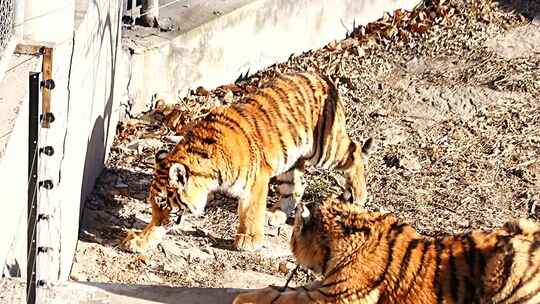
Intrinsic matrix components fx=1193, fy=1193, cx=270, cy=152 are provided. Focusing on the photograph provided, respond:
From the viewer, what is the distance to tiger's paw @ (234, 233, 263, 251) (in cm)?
671

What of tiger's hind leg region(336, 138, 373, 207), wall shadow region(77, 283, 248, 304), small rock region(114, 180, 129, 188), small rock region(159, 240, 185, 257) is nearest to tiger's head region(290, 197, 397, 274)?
wall shadow region(77, 283, 248, 304)

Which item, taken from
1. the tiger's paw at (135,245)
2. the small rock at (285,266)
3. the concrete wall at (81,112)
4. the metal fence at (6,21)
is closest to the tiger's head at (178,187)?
the tiger's paw at (135,245)

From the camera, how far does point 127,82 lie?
7.87 m

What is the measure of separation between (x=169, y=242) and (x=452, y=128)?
104 inches

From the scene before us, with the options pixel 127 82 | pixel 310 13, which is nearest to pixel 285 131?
pixel 127 82

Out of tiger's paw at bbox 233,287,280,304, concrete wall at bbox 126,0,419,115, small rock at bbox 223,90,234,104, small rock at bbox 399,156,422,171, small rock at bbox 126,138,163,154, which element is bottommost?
tiger's paw at bbox 233,287,280,304

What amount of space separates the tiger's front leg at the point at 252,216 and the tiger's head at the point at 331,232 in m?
1.35

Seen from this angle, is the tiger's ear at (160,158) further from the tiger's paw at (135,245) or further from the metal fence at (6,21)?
the metal fence at (6,21)

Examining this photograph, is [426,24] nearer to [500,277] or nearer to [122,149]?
[122,149]

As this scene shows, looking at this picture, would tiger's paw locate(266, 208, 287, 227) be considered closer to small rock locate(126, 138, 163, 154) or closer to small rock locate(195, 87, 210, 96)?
small rock locate(126, 138, 163, 154)

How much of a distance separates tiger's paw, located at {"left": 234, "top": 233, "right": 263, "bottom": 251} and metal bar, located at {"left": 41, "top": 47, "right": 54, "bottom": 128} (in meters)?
1.94

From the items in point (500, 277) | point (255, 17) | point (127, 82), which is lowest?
point (500, 277)

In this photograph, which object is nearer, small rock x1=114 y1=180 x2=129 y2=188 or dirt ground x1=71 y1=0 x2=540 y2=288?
dirt ground x1=71 y1=0 x2=540 y2=288

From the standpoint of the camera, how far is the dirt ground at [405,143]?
6582mm
